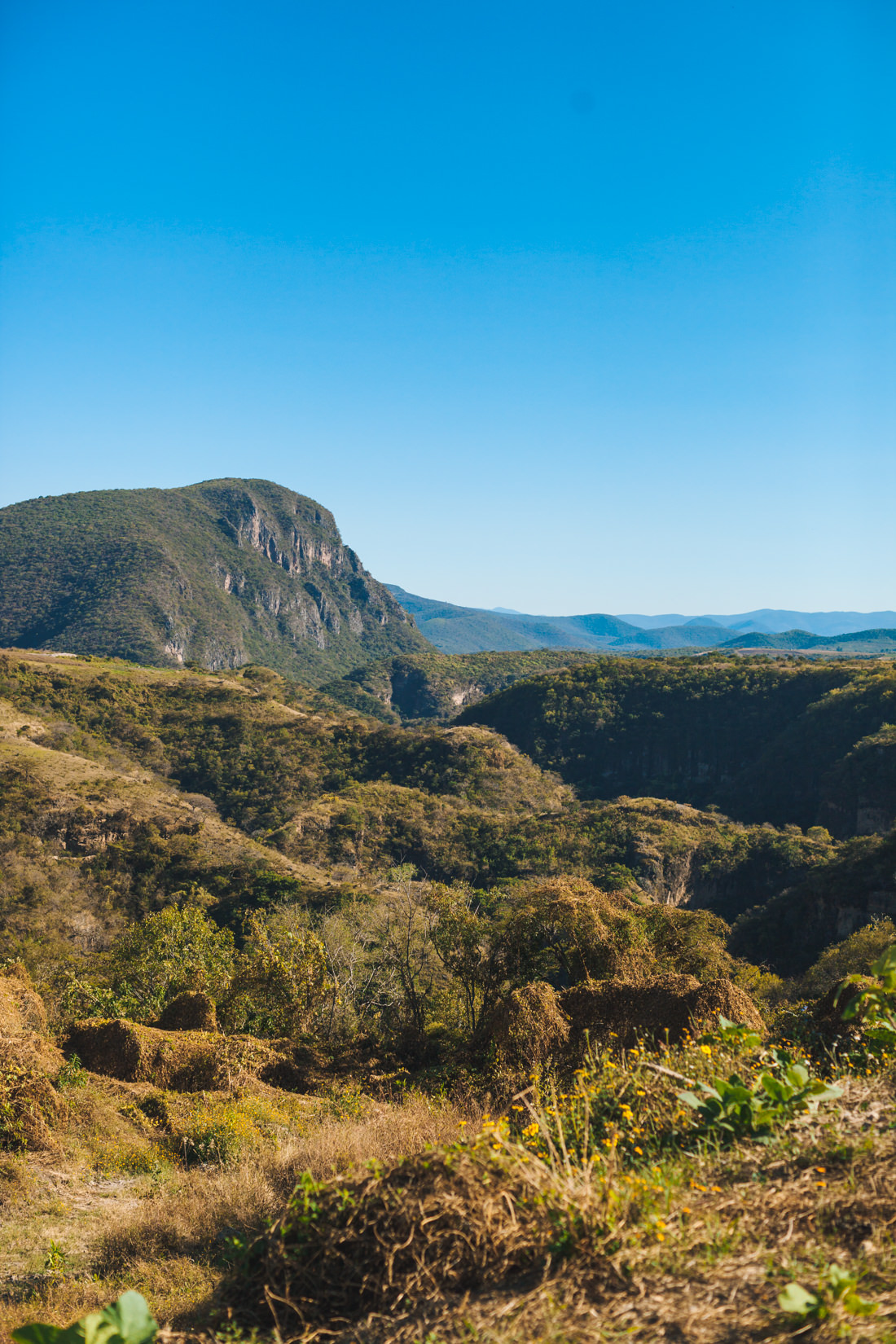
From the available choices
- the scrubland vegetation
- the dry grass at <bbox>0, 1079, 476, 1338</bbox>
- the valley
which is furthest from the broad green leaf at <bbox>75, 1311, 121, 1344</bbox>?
the dry grass at <bbox>0, 1079, 476, 1338</bbox>

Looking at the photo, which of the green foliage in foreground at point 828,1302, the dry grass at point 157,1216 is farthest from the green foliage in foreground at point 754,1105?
the dry grass at point 157,1216

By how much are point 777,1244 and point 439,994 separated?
49.0 feet

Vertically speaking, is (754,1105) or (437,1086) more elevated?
(754,1105)

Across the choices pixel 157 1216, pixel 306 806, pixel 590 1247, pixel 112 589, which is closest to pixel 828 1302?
pixel 590 1247

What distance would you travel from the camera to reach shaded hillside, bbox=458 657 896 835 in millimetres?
64625

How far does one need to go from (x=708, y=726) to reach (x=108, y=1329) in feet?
287

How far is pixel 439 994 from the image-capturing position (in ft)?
55.6

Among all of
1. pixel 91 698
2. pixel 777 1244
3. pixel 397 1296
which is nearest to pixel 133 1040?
pixel 397 1296

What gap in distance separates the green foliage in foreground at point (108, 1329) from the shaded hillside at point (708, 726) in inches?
Result: 2536

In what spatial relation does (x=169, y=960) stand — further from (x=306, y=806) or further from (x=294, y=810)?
(x=306, y=806)

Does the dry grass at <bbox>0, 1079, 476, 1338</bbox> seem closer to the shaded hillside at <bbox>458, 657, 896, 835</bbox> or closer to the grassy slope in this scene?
the grassy slope

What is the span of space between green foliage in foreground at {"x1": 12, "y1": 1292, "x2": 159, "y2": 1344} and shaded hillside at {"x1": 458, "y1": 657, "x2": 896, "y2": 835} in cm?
6442

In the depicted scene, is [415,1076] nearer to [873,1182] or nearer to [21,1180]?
[21,1180]

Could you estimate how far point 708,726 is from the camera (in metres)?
83.5
